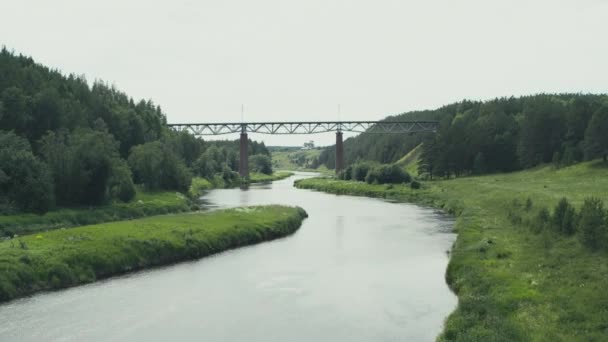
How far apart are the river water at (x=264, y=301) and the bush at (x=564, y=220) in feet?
25.7

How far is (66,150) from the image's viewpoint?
194 ft

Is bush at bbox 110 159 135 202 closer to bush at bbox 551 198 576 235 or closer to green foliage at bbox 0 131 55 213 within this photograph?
green foliage at bbox 0 131 55 213

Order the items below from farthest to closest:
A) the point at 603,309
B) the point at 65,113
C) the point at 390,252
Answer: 1. the point at 65,113
2. the point at 390,252
3. the point at 603,309

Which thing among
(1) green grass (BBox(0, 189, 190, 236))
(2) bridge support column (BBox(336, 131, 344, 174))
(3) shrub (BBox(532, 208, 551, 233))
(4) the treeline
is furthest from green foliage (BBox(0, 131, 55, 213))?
(2) bridge support column (BBox(336, 131, 344, 174))

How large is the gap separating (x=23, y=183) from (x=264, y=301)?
3492cm

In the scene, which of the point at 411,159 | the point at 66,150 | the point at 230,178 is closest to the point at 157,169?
the point at 66,150

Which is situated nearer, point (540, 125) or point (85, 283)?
point (85, 283)

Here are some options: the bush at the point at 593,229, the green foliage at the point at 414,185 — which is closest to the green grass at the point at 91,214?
the bush at the point at 593,229

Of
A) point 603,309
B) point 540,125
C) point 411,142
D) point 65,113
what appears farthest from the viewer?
point 411,142

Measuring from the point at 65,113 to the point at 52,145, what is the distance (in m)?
22.5

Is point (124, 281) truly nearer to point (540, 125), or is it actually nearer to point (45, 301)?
point (45, 301)

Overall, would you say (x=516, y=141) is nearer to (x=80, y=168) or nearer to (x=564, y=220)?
(x=564, y=220)

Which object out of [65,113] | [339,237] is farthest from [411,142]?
[339,237]

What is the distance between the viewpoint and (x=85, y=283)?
3127 centimetres
